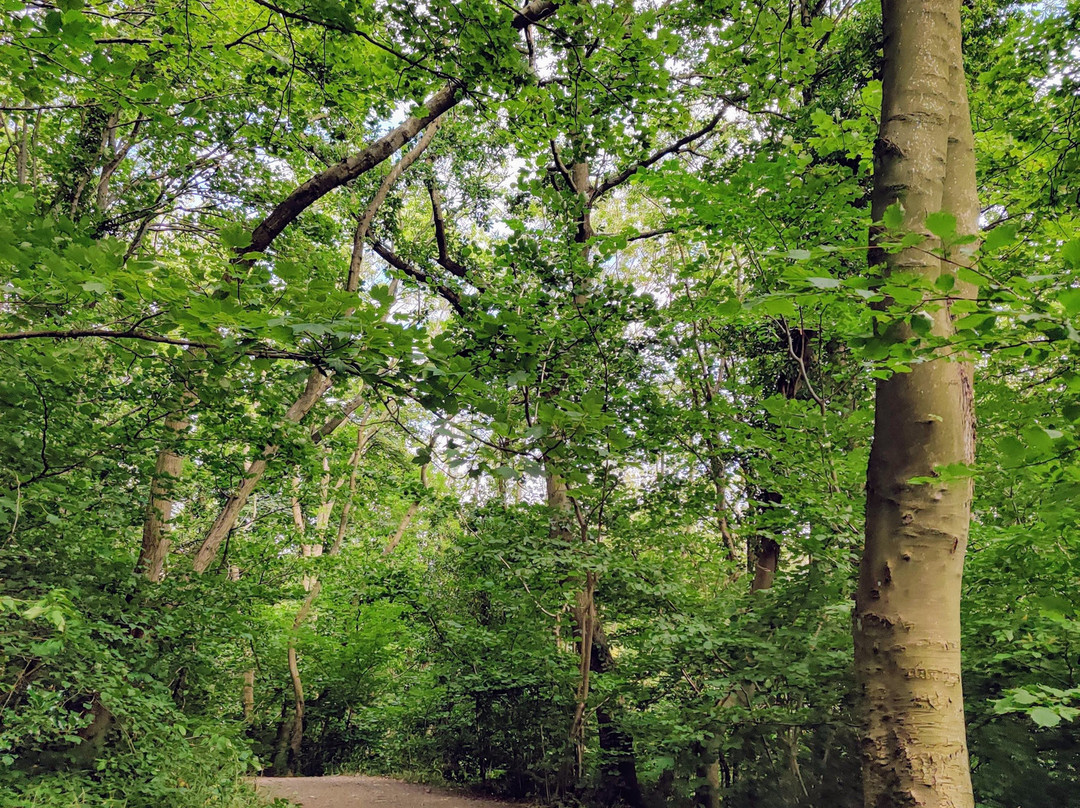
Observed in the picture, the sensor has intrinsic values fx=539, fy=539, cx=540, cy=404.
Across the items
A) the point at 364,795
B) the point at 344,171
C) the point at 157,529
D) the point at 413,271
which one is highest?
the point at 413,271

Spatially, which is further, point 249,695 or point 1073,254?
point 249,695

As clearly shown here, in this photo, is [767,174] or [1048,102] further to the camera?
[1048,102]

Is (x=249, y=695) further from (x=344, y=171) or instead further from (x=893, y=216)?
(x=893, y=216)

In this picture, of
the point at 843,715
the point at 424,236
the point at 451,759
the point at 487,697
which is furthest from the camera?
the point at 424,236

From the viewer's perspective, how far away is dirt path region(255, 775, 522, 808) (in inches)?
269

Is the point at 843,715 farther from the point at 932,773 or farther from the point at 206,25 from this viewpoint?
the point at 206,25

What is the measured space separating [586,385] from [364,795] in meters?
6.65

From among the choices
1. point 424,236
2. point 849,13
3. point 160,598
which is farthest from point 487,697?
point 849,13

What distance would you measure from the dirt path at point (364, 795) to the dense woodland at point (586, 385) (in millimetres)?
577

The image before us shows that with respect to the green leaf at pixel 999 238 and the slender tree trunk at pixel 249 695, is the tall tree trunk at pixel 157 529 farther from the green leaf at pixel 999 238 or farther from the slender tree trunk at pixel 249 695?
the slender tree trunk at pixel 249 695

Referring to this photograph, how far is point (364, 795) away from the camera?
7438mm

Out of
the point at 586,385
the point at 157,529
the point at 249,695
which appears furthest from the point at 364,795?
the point at 586,385

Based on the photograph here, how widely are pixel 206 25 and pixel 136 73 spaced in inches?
90.9

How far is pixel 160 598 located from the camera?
4.82m
